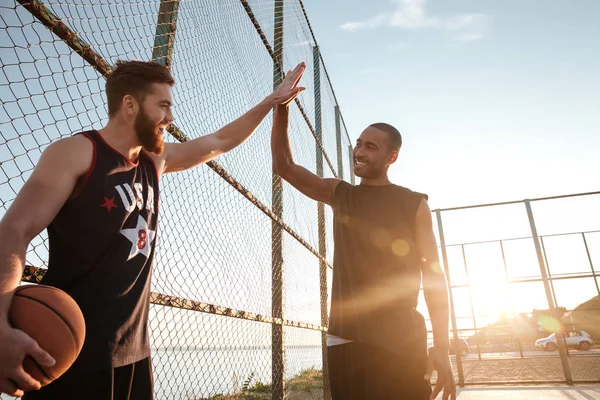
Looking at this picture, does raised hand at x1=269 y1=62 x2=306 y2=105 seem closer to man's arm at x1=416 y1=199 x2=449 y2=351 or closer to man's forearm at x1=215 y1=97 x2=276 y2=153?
man's forearm at x1=215 y1=97 x2=276 y2=153

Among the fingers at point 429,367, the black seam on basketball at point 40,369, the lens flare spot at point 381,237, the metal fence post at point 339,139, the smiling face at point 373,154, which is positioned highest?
the metal fence post at point 339,139

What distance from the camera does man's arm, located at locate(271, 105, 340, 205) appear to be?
7.64 ft

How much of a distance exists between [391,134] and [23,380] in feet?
6.84

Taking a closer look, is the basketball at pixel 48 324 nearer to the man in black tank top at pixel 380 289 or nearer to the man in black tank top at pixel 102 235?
the man in black tank top at pixel 102 235

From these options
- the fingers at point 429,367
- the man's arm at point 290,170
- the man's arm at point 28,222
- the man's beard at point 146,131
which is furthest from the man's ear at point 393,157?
the man's arm at point 28,222

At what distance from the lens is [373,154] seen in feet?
7.57

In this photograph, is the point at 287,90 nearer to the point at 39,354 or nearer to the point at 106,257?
the point at 106,257

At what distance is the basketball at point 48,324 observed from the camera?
36.8 inches

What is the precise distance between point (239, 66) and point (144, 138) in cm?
172

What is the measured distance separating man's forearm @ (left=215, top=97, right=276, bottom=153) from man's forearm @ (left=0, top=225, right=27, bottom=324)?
1102 millimetres

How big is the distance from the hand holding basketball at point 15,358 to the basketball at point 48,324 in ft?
0.09

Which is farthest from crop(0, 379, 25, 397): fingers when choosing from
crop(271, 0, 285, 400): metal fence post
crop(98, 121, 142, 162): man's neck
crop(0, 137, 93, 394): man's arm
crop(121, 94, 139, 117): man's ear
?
crop(271, 0, 285, 400): metal fence post

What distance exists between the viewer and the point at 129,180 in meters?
1.32

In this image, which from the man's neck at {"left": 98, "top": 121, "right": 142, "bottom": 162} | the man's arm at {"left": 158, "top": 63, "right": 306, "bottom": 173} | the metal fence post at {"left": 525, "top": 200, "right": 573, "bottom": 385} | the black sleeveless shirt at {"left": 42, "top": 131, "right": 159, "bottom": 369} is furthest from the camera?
the metal fence post at {"left": 525, "top": 200, "right": 573, "bottom": 385}
